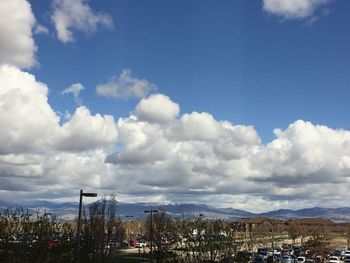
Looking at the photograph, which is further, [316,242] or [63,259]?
[316,242]

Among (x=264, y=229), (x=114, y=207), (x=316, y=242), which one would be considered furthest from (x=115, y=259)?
(x=264, y=229)

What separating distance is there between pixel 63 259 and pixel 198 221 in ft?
69.9

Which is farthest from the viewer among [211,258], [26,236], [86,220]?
[211,258]

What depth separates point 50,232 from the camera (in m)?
25.4

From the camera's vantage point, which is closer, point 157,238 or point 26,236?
point 26,236

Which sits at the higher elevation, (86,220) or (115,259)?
(86,220)

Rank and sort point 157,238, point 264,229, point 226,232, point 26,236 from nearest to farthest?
1. point 26,236
2. point 226,232
3. point 157,238
4. point 264,229

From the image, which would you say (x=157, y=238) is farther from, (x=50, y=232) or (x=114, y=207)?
(x=50, y=232)

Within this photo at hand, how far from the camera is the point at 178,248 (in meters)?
44.3

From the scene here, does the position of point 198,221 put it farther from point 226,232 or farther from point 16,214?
point 16,214

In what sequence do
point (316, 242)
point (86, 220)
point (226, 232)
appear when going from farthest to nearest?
point (316, 242)
point (226, 232)
point (86, 220)

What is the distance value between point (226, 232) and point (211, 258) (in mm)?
5613

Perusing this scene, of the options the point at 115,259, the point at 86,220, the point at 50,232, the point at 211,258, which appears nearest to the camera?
the point at 50,232

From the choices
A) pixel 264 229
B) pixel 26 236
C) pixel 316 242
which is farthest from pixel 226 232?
pixel 264 229
